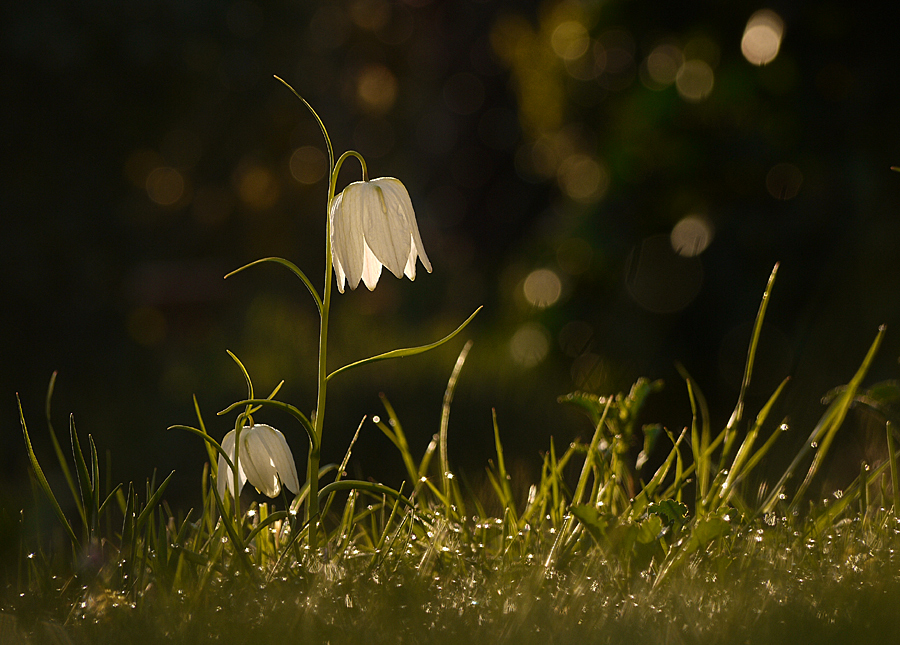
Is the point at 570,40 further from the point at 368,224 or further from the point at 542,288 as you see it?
the point at 368,224

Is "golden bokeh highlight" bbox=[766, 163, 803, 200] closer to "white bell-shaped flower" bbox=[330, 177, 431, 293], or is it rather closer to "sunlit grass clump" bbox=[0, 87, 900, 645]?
"sunlit grass clump" bbox=[0, 87, 900, 645]

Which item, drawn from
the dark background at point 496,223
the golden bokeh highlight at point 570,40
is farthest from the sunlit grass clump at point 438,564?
the golden bokeh highlight at point 570,40

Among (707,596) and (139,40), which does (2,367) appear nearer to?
(139,40)

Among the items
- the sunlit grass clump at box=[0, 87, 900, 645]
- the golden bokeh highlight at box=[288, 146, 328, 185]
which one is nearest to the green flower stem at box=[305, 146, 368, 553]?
the sunlit grass clump at box=[0, 87, 900, 645]

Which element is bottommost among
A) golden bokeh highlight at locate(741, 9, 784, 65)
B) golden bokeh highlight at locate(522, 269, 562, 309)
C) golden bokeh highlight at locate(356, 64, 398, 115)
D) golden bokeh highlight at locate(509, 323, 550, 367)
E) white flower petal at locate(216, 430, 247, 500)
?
golden bokeh highlight at locate(509, 323, 550, 367)

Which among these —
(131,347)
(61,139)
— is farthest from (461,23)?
(131,347)
